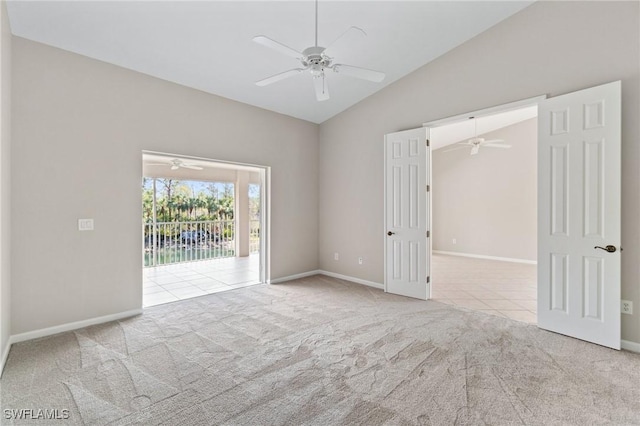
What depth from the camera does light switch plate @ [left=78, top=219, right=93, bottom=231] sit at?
10.8ft

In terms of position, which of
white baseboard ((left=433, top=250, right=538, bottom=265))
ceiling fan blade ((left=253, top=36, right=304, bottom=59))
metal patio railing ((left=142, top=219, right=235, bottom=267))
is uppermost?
ceiling fan blade ((left=253, top=36, right=304, bottom=59))

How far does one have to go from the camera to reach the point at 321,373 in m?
2.37

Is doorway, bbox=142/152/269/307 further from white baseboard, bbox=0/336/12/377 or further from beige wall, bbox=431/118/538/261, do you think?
beige wall, bbox=431/118/538/261

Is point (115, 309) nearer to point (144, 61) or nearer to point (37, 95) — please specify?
point (37, 95)

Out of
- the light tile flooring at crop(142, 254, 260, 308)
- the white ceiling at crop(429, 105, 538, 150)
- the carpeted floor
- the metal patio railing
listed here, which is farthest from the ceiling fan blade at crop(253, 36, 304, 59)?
the metal patio railing

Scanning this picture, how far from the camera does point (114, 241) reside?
139 inches

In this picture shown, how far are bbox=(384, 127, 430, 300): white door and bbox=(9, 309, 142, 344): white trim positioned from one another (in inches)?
143

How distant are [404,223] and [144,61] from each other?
4031 mm

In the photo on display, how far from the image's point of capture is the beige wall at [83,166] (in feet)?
9.77

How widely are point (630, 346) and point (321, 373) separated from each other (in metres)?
2.93

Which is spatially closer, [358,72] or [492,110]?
[358,72]

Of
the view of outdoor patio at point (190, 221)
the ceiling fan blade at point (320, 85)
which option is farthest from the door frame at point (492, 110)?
the view of outdoor patio at point (190, 221)

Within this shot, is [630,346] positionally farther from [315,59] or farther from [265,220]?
[265,220]

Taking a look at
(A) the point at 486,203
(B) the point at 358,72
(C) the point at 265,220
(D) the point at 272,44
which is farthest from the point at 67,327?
(A) the point at 486,203
